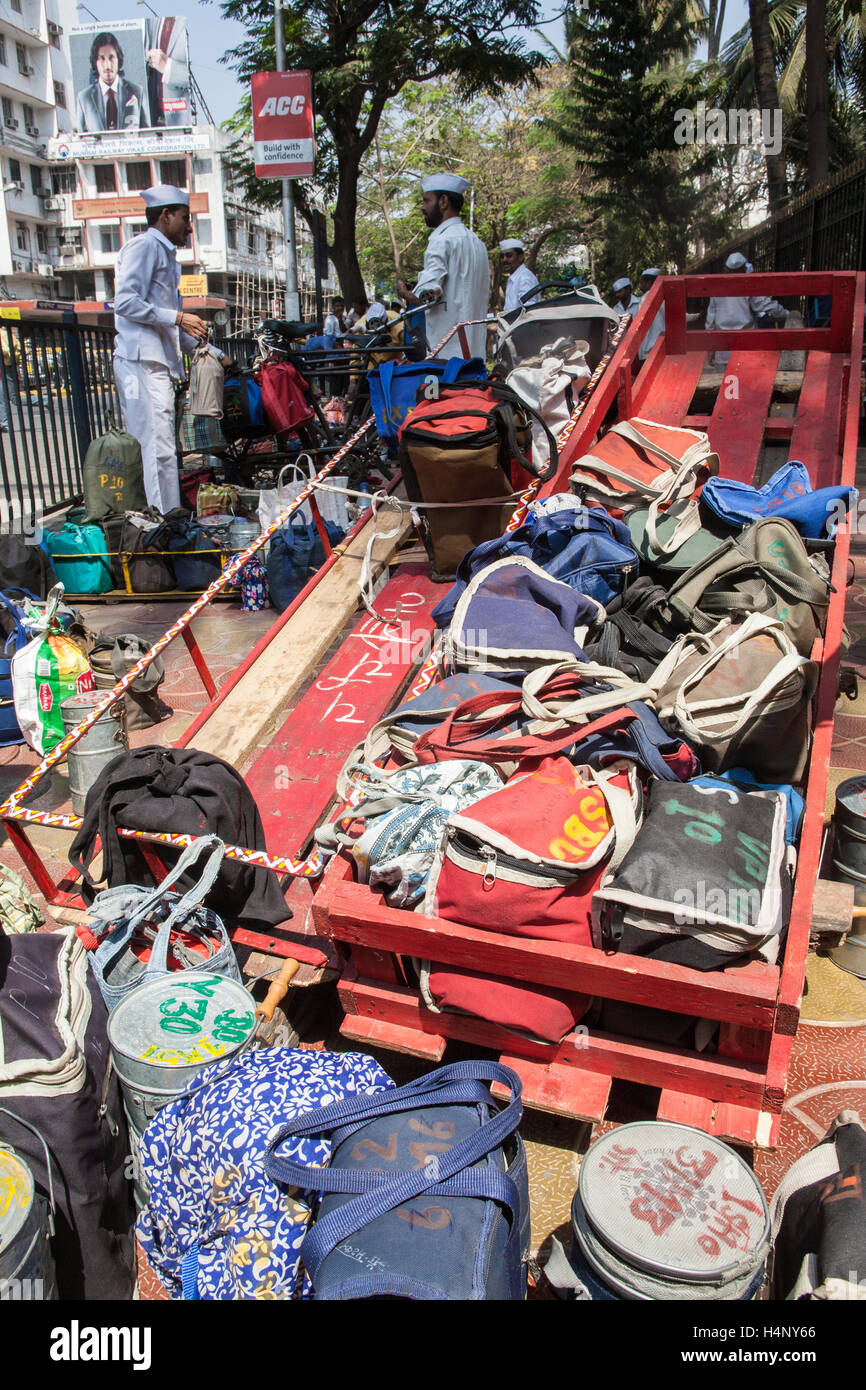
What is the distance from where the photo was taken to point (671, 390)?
6.17 m

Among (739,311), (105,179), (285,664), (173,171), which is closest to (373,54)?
(739,311)

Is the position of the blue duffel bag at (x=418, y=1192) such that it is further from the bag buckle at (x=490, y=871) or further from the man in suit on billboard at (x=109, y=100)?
the man in suit on billboard at (x=109, y=100)

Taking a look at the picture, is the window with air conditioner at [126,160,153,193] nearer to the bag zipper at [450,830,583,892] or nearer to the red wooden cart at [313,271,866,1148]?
the red wooden cart at [313,271,866,1148]

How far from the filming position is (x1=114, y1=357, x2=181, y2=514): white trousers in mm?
8156

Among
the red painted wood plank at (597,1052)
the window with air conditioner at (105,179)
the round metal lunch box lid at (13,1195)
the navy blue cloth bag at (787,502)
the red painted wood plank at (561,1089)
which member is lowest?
the red painted wood plank at (561,1089)

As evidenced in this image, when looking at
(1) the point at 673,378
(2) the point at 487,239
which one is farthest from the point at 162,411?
(2) the point at 487,239

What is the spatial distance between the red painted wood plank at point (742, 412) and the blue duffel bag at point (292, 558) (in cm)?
295

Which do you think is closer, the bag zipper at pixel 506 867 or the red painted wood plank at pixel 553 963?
the red painted wood plank at pixel 553 963

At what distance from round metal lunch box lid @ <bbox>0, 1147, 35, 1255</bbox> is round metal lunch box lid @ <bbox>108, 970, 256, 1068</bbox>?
48 cm

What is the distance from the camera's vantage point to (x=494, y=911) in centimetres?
229

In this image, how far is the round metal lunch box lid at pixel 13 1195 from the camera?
1739 millimetres

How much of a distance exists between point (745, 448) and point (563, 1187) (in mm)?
4384

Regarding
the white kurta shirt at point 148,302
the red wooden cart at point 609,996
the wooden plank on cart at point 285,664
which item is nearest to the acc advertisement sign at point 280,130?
the white kurta shirt at point 148,302
